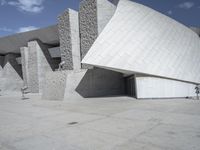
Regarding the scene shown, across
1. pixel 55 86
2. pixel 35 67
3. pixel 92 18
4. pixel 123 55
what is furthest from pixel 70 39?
pixel 35 67

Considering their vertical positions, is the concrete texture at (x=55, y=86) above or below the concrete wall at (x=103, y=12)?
below

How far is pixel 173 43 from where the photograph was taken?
14180 mm

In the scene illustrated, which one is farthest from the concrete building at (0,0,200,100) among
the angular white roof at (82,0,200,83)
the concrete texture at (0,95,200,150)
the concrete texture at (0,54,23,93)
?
the concrete texture at (0,54,23,93)

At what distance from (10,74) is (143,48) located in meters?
25.5

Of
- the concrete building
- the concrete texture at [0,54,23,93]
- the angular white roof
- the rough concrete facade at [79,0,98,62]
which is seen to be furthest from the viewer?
the concrete texture at [0,54,23,93]

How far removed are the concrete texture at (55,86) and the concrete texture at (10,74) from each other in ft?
62.7

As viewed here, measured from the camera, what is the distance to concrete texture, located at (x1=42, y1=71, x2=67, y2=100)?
13305 millimetres

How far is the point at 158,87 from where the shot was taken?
11742 millimetres

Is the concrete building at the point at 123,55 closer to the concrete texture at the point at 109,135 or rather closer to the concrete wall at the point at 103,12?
the concrete wall at the point at 103,12

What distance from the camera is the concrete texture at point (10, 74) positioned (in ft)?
100

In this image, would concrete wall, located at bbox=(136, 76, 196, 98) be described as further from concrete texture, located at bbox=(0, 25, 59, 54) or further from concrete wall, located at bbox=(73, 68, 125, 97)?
concrete texture, located at bbox=(0, 25, 59, 54)

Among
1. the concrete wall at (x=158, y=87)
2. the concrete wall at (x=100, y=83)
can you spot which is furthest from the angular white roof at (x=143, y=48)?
the concrete wall at (x=100, y=83)

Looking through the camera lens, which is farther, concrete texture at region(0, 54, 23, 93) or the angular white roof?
concrete texture at region(0, 54, 23, 93)

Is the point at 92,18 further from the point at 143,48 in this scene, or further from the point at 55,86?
the point at 55,86
